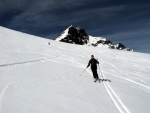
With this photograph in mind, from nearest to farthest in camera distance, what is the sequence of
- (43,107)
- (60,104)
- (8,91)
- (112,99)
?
1. (43,107)
2. (60,104)
3. (8,91)
4. (112,99)

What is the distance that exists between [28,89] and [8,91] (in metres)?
1.13

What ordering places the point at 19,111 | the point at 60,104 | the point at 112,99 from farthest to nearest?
the point at 112,99
the point at 60,104
the point at 19,111

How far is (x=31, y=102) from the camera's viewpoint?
8664mm

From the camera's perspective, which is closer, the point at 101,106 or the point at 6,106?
the point at 6,106

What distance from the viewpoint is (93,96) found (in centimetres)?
1087

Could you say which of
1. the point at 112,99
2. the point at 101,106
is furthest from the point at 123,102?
the point at 101,106

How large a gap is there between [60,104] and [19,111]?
6.16 ft

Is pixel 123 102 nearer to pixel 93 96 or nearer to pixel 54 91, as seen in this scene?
pixel 93 96

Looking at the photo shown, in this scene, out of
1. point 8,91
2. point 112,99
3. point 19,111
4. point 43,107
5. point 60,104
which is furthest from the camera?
point 112,99

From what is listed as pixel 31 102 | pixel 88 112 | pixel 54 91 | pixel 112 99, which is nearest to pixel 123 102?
pixel 112 99

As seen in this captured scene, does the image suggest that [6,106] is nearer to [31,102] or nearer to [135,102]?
[31,102]

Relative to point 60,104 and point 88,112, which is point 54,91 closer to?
point 60,104

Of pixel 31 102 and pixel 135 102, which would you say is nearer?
pixel 31 102

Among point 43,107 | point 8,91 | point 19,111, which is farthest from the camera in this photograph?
point 8,91
